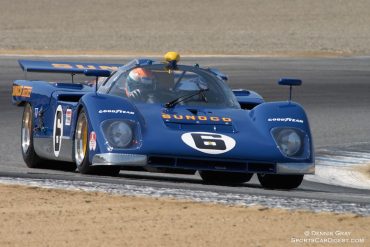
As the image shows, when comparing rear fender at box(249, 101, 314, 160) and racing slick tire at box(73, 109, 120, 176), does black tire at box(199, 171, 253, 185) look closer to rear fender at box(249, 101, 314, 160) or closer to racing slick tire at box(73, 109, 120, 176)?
rear fender at box(249, 101, 314, 160)

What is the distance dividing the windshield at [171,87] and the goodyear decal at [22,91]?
60.7 inches

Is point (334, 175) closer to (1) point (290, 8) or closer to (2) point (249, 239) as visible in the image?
(2) point (249, 239)

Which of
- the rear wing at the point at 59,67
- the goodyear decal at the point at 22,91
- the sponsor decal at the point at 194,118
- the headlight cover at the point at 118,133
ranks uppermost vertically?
the rear wing at the point at 59,67

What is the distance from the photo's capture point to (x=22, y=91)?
13.3 m

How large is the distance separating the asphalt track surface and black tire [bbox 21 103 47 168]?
13 centimetres

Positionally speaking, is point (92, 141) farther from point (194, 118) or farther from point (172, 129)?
point (194, 118)

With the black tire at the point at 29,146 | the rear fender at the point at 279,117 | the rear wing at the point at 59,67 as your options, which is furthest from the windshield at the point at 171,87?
the rear wing at the point at 59,67

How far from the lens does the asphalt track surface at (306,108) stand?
31.7 ft

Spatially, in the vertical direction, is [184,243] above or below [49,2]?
below

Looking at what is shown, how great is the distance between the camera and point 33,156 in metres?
12.7

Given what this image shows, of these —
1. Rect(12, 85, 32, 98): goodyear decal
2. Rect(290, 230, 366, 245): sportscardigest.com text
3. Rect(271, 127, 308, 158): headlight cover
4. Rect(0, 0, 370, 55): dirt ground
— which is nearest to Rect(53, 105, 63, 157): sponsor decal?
Rect(12, 85, 32, 98): goodyear decal

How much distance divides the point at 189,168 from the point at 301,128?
1.24 meters

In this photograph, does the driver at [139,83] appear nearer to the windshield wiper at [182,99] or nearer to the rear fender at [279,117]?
the windshield wiper at [182,99]

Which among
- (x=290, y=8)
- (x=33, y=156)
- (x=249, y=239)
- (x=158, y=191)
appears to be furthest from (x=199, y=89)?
(x=290, y=8)
